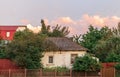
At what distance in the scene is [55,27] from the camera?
341 ft

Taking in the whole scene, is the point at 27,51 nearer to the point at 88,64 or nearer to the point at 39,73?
the point at 39,73

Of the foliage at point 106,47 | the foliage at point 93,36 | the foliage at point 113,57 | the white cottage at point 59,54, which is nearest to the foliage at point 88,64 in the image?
the white cottage at point 59,54

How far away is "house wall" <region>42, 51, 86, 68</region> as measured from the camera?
61.1m

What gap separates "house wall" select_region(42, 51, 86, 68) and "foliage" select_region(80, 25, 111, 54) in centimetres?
1514

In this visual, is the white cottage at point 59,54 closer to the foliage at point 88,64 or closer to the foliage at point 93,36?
the foliage at point 88,64

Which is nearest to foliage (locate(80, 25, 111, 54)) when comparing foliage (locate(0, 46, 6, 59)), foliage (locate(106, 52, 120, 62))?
foliage (locate(106, 52, 120, 62))

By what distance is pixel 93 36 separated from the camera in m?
80.1

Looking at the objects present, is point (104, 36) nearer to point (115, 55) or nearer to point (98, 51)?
point (98, 51)

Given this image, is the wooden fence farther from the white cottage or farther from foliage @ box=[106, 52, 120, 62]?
foliage @ box=[106, 52, 120, 62]

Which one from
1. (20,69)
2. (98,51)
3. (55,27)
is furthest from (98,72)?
(55,27)

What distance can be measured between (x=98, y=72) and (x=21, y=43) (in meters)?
11.5

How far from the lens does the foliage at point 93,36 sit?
77.5 meters

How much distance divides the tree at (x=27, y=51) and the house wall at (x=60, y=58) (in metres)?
2.36

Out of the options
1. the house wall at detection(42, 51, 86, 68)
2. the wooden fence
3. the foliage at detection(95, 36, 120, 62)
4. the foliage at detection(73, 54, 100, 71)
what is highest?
the foliage at detection(95, 36, 120, 62)
